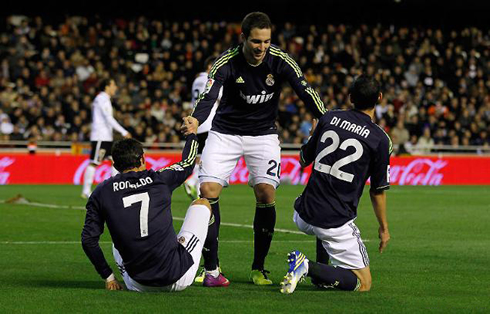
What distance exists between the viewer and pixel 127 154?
7.15m

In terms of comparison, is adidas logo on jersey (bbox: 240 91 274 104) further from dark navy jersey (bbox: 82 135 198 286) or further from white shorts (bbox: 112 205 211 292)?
dark navy jersey (bbox: 82 135 198 286)

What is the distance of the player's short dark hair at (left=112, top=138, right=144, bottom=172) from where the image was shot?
7.15 metres

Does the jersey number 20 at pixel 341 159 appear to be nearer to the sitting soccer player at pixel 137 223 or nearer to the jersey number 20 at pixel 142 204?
the sitting soccer player at pixel 137 223

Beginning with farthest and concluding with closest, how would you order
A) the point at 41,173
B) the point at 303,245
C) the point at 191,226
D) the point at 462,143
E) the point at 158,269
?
1. the point at 462,143
2. the point at 41,173
3. the point at 303,245
4. the point at 191,226
5. the point at 158,269

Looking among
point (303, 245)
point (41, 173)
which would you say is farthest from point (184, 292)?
point (41, 173)

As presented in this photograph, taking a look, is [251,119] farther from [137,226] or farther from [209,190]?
[137,226]

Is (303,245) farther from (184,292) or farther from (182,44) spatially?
(182,44)

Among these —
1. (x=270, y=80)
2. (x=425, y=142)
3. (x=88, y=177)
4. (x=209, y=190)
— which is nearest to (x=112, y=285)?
(x=209, y=190)

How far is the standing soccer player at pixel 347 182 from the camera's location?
297 inches

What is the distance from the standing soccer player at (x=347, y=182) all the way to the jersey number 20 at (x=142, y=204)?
4.29 ft

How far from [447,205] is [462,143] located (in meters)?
12.3

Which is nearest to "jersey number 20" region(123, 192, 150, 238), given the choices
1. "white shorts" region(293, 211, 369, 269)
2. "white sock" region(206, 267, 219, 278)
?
"white sock" region(206, 267, 219, 278)

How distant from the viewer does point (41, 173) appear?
82.8ft

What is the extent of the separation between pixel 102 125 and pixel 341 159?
11500mm
